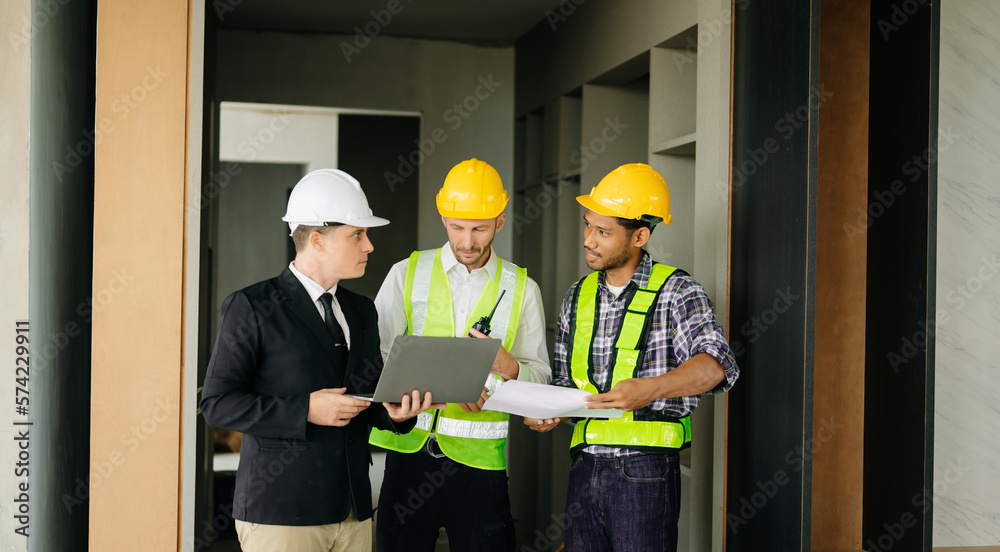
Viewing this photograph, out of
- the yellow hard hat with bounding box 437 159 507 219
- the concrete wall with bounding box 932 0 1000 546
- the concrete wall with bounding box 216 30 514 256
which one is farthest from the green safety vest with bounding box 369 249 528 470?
the concrete wall with bounding box 216 30 514 256

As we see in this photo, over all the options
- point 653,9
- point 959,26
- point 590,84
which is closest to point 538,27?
point 590,84

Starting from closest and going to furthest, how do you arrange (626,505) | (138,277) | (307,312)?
1. (307,312)
2. (626,505)
3. (138,277)

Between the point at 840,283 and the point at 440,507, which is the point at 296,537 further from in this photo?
the point at 840,283

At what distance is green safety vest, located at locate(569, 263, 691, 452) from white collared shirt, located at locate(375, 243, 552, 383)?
0.25 metres

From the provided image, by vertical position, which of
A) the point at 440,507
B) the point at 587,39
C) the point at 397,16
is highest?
the point at 397,16

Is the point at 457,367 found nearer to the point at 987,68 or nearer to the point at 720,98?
the point at 720,98

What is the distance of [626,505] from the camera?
2.51 m

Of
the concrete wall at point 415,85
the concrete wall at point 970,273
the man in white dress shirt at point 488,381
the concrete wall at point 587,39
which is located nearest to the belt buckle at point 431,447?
the man in white dress shirt at point 488,381

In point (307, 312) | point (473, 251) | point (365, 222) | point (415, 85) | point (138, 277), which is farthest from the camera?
point (415, 85)

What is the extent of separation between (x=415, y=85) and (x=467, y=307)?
138 inches

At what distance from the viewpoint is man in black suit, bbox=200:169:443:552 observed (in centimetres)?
204

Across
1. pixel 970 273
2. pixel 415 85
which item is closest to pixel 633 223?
pixel 970 273

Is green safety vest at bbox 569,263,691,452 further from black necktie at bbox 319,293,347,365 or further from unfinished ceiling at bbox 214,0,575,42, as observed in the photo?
unfinished ceiling at bbox 214,0,575,42

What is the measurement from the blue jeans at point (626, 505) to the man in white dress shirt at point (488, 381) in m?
0.30
